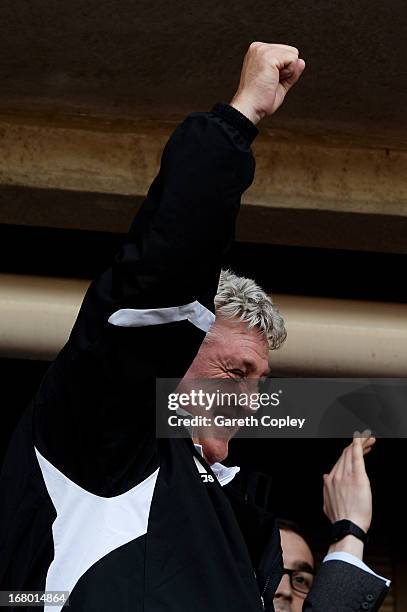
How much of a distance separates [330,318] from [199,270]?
1.34m

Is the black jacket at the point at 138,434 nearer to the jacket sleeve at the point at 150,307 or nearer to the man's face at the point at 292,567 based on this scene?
the jacket sleeve at the point at 150,307

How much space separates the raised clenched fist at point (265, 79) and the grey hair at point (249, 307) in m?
0.48

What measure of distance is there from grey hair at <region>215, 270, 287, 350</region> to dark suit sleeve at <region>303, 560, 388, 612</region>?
0.40m

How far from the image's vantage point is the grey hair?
6.01 feet

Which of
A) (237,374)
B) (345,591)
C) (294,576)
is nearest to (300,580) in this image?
(294,576)

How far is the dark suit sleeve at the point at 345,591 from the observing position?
1.69 metres

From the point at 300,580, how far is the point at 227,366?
2.94 feet

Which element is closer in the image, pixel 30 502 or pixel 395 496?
pixel 30 502

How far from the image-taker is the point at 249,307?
184cm

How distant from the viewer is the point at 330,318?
2631 millimetres

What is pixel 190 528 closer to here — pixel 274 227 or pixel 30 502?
pixel 30 502

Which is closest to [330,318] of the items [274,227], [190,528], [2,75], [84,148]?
[274,227]

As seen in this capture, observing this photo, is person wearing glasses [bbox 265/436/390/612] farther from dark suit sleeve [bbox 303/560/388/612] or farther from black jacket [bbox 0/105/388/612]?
black jacket [bbox 0/105/388/612]

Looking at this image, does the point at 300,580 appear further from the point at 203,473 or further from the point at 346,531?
the point at 203,473
